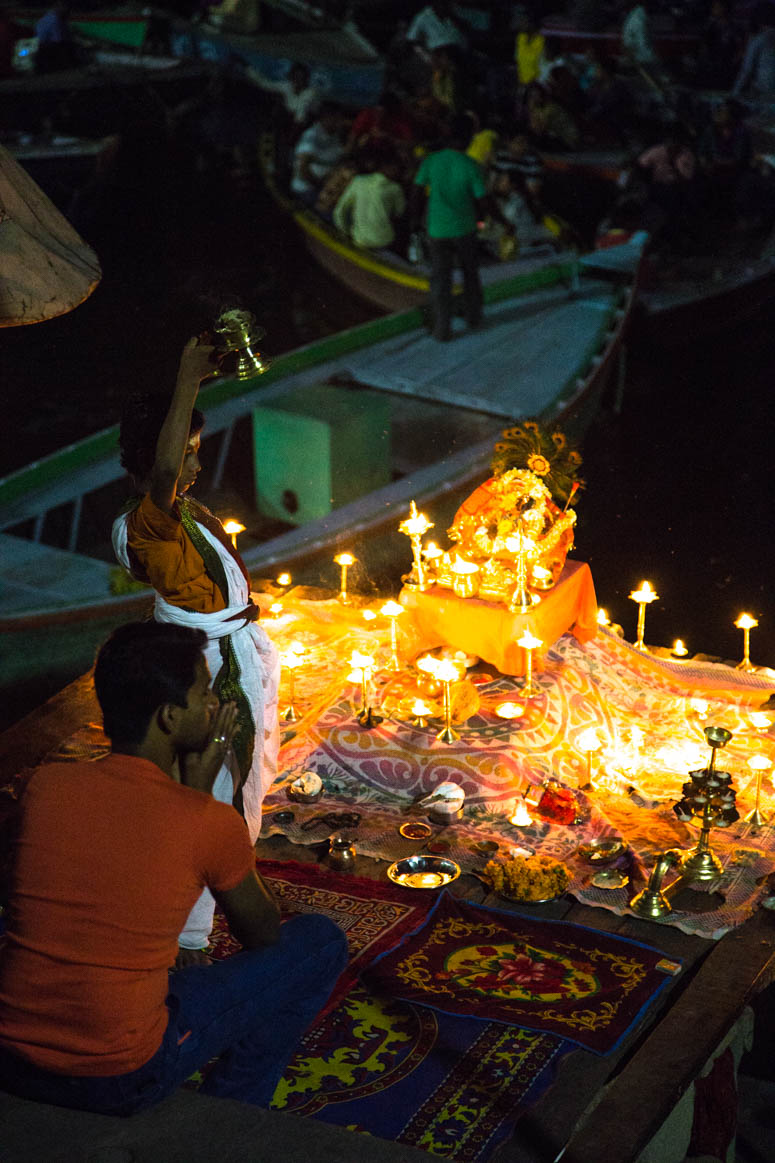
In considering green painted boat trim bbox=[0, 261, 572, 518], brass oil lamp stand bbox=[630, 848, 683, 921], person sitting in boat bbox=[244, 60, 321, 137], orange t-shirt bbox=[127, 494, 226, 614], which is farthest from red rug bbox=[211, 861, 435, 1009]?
person sitting in boat bbox=[244, 60, 321, 137]

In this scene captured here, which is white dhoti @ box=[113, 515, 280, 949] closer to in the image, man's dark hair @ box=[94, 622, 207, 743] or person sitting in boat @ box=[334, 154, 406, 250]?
Answer: man's dark hair @ box=[94, 622, 207, 743]

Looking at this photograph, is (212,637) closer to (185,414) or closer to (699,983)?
(185,414)

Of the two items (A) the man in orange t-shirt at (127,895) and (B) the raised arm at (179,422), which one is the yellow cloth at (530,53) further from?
(A) the man in orange t-shirt at (127,895)

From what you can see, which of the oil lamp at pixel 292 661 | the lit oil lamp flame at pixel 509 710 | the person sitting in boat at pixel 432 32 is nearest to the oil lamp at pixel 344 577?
the oil lamp at pixel 292 661

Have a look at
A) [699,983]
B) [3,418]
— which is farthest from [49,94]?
[699,983]

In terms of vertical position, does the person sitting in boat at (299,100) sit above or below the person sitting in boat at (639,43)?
below

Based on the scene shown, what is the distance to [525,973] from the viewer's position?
4.25 metres

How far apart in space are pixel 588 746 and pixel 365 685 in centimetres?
96

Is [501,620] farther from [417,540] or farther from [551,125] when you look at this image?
[551,125]

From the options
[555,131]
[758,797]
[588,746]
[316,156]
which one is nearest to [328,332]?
[316,156]

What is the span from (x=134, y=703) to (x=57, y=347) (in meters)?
10.9

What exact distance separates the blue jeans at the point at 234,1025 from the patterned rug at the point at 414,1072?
486 mm

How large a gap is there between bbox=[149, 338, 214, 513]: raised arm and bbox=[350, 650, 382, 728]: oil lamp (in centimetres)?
196

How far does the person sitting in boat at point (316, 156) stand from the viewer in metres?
13.7
